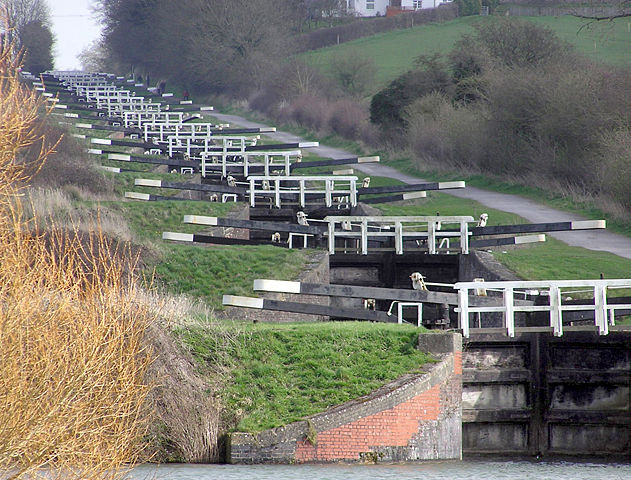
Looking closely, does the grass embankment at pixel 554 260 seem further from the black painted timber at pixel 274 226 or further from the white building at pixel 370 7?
the white building at pixel 370 7

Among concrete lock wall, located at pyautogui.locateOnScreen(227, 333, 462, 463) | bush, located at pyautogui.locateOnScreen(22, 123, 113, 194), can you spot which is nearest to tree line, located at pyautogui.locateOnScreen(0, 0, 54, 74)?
bush, located at pyautogui.locateOnScreen(22, 123, 113, 194)

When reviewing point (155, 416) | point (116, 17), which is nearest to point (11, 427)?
point (155, 416)

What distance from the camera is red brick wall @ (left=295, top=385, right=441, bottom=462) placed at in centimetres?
1733

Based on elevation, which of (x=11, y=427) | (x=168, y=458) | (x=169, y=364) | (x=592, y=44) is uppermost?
(x=592, y=44)

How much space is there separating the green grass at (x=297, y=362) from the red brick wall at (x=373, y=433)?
51cm

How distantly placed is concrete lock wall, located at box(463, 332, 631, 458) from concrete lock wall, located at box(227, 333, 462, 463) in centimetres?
147

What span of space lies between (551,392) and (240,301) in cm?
578

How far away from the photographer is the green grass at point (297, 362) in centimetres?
1803

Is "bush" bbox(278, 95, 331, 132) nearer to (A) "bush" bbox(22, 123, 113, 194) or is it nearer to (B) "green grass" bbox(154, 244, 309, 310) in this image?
(A) "bush" bbox(22, 123, 113, 194)

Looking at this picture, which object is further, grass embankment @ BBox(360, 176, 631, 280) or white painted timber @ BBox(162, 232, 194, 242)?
white painted timber @ BBox(162, 232, 194, 242)

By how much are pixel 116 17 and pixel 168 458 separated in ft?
325

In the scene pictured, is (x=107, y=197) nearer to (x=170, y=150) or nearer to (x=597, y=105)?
(x=170, y=150)

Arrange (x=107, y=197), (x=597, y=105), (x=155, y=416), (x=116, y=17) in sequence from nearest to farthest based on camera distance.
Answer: (x=155, y=416) → (x=107, y=197) → (x=597, y=105) → (x=116, y=17)

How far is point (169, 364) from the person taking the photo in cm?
1786
